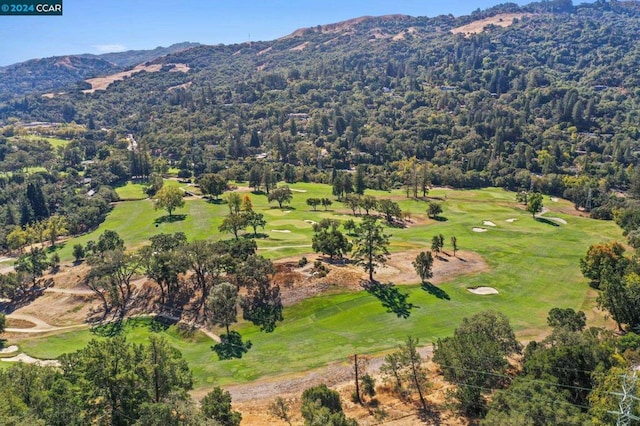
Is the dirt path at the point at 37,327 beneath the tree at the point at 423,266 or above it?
beneath

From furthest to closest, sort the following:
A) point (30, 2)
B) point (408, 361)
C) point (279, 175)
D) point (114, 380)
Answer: point (279, 175), point (30, 2), point (408, 361), point (114, 380)

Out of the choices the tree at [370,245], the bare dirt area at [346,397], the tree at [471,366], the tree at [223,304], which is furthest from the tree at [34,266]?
the tree at [471,366]

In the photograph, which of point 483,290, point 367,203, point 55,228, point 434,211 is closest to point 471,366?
point 483,290

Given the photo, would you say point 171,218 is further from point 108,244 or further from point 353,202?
A: point 353,202

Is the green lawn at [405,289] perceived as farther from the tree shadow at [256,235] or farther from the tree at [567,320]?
the tree at [567,320]

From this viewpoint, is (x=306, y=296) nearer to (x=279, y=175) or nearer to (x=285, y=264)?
(x=285, y=264)

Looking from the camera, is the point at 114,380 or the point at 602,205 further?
the point at 602,205

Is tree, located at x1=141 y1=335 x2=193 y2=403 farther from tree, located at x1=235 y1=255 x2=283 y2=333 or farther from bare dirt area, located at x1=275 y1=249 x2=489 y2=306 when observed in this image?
bare dirt area, located at x1=275 y1=249 x2=489 y2=306

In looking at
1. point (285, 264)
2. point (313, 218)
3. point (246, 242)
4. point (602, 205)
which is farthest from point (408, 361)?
point (602, 205)
